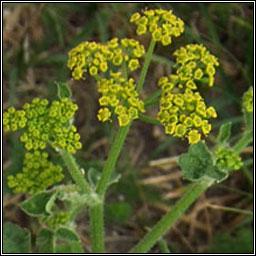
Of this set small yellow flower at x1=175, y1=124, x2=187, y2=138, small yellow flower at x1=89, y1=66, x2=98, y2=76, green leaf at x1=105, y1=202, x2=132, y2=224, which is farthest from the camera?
green leaf at x1=105, y1=202, x2=132, y2=224

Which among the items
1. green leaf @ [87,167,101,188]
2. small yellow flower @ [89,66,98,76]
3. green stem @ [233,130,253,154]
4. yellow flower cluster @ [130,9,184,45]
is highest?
yellow flower cluster @ [130,9,184,45]

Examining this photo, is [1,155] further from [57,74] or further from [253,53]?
[253,53]

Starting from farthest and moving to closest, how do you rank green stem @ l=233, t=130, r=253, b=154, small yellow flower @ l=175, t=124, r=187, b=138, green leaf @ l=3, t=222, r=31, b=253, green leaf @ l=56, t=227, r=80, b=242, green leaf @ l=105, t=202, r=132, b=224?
1. green leaf @ l=105, t=202, r=132, b=224
2. green leaf @ l=3, t=222, r=31, b=253
3. green stem @ l=233, t=130, r=253, b=154
4. green leaf @ l=56, t=227, r=80, b=242
5. small yellow flower @ l=175, t=124, r=187, b=138

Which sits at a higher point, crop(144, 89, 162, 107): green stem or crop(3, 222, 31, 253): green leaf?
crop(144, 89, 162, 107): green stem

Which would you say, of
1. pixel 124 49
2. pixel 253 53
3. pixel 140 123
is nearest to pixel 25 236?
pixel 124 49

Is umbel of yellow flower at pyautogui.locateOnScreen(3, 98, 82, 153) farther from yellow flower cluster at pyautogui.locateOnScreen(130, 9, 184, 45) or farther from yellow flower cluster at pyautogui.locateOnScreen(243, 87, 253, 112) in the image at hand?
yellow flower cluster at pyautogui.locateOnScreen(243, 87, 253, 112)

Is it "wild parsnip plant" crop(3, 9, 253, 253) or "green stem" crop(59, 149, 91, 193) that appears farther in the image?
"green stem" crop(59, 149, 91, 193)

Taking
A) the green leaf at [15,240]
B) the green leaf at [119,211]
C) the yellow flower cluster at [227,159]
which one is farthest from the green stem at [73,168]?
the green leaf at [119,211]

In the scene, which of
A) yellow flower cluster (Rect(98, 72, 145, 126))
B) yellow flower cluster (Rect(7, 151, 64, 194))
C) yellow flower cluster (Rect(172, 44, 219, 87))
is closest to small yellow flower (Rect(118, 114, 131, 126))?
yellow flower cluster (Rect(98, 72, 145, 126))
